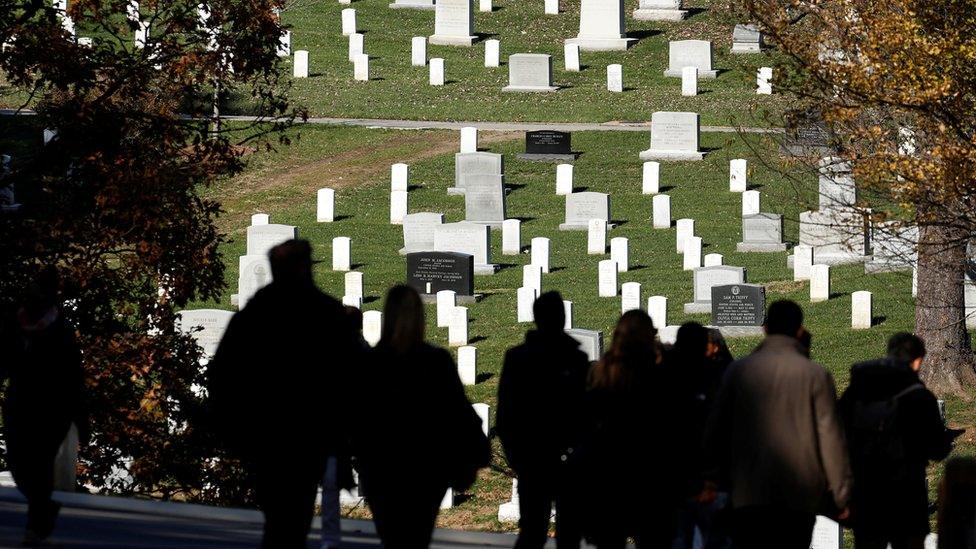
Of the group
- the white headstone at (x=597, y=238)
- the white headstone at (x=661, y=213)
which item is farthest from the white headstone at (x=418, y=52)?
the white headstone at (x=597, y=238)

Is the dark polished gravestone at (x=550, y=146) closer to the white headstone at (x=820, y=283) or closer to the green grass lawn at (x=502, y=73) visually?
the green grass lawn at (x=502, y=73)

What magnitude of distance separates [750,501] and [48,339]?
12.5 ft

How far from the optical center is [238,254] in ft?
99.3

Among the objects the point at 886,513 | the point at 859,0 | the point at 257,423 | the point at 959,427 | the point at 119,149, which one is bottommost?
the point at 959,427

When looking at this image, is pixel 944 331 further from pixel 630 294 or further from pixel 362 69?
pixel 362 69

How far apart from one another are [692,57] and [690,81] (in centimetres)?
210

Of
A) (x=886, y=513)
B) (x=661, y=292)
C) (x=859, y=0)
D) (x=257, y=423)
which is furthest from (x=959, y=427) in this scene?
(x=257, y=423)

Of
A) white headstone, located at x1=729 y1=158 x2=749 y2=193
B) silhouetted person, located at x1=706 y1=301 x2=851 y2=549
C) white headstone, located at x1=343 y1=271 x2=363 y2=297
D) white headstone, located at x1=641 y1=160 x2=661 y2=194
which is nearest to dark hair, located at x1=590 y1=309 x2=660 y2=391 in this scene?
silhouetted person, located at x1=706 y1=301 x2=851 y2=549

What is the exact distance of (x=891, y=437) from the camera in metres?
8.40

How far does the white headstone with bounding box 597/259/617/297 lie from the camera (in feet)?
86.6

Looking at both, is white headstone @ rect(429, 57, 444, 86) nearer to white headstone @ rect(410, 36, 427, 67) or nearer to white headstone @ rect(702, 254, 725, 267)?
white headstone @ rect(410, 36, 427, 67)

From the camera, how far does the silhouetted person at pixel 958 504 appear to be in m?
9.04

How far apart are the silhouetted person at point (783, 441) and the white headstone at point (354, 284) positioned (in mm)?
19565

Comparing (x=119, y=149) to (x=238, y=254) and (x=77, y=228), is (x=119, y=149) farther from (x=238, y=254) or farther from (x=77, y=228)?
(x=238, y=254)
